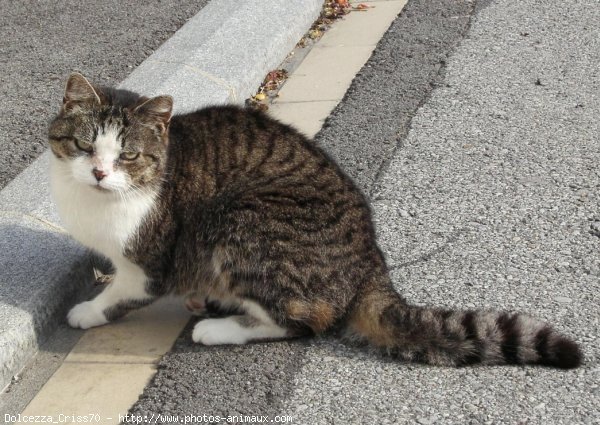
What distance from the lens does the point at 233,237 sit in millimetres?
3691

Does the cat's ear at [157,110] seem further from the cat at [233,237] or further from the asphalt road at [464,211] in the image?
the asphalt road at [464,211]

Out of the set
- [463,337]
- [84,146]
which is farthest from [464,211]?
[84,146]

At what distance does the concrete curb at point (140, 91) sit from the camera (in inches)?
149

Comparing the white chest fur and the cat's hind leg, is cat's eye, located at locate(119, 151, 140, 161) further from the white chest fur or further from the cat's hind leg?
the cat's hind leg

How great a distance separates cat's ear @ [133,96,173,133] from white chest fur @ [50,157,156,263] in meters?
0.30

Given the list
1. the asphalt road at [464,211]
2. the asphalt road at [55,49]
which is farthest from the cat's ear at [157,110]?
the asphalt road at [55,49]

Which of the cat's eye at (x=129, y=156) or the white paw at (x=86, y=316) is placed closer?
the cat's eye at (x=129, y=156)

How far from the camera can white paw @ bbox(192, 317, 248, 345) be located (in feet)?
12.3

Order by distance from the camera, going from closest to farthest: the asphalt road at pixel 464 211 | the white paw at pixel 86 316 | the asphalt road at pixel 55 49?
1. the asphalt road at pixel 464 211
2. the white paw at pixel 86 316
3. the asphalt road at pixel 55 49

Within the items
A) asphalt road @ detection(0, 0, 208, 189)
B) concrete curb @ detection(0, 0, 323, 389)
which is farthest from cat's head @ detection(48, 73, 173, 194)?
asphalt road @ detection(0, 0, 208, 189)

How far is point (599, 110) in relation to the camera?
5754 millimetres

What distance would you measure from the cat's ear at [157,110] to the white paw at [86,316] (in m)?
0.83

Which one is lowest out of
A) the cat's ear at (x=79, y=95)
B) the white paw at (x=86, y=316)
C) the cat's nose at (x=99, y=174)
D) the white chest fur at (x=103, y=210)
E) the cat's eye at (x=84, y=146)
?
the white paw at (x=86, y=316)

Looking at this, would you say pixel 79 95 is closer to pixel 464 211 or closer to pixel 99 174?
pixel 99 174
